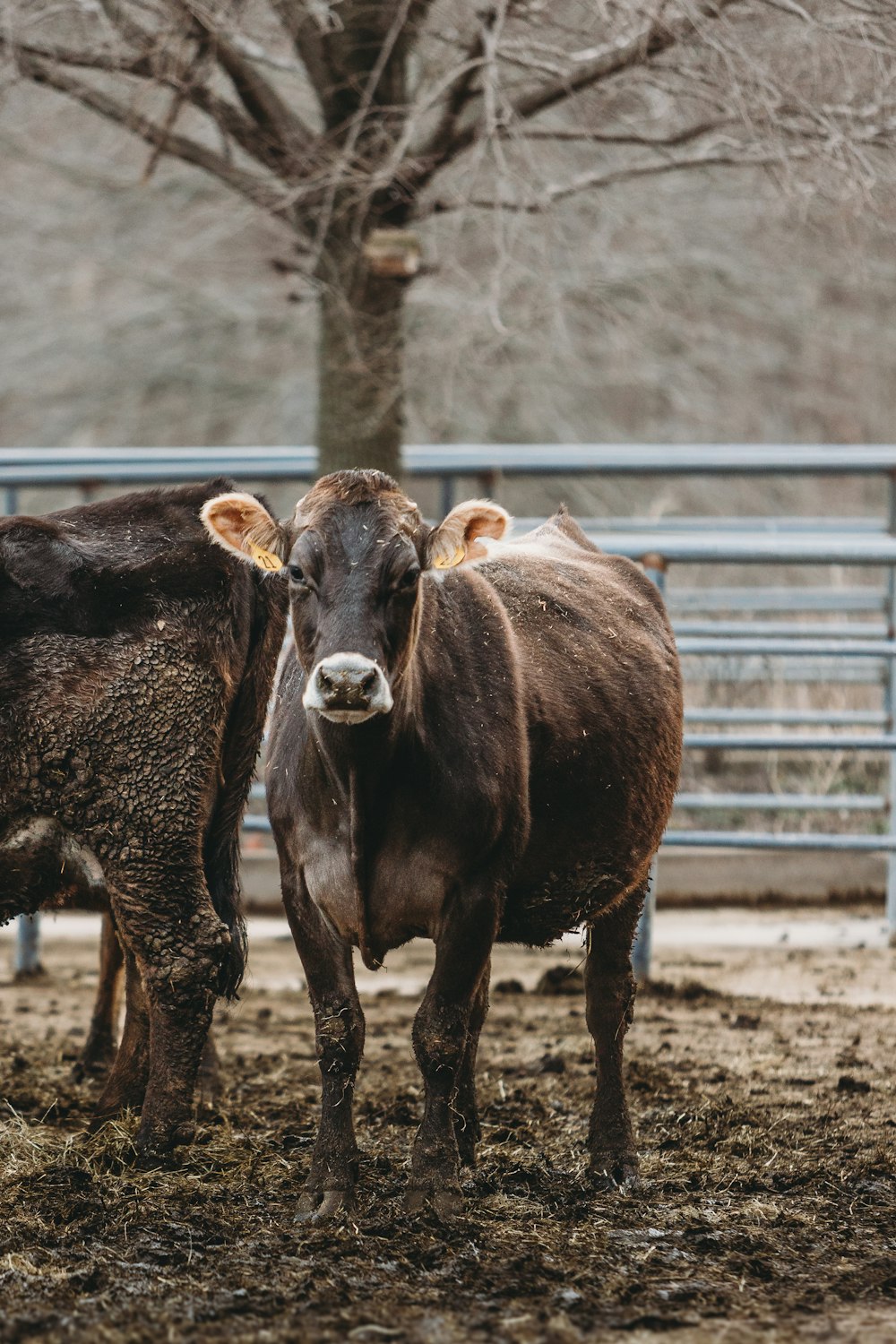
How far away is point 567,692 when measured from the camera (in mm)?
4707

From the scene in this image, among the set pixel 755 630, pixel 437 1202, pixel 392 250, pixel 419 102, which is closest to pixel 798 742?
pixel 755 630

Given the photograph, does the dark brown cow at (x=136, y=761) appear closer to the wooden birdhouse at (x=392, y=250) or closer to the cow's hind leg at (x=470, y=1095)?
the cow's hind leg at (x=470, y=1095)

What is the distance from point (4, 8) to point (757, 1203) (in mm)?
5379

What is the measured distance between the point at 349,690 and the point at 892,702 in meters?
5.33

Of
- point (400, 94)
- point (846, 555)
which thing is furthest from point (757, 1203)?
point (400, 94)

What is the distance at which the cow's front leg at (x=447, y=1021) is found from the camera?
4.13m

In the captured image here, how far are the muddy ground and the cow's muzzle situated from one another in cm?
117

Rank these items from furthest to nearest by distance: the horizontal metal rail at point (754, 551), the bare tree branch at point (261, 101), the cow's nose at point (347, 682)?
the horizontal metal rail at point (754, 551) < the bare tree branch at point (261, 101) < the cow's nose at point (347, 682)

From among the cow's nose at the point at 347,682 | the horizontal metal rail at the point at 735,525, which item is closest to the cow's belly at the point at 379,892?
the cow's nose at the point at 347,682

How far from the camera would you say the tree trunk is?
786cm

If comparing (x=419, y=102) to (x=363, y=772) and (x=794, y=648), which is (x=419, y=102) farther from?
(x=363, y=772)

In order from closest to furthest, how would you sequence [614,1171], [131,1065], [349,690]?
[349,690] < [614,1171] < [131,1065]

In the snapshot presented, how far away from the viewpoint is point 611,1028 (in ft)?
16.0

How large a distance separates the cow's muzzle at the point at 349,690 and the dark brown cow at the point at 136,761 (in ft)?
3.70
